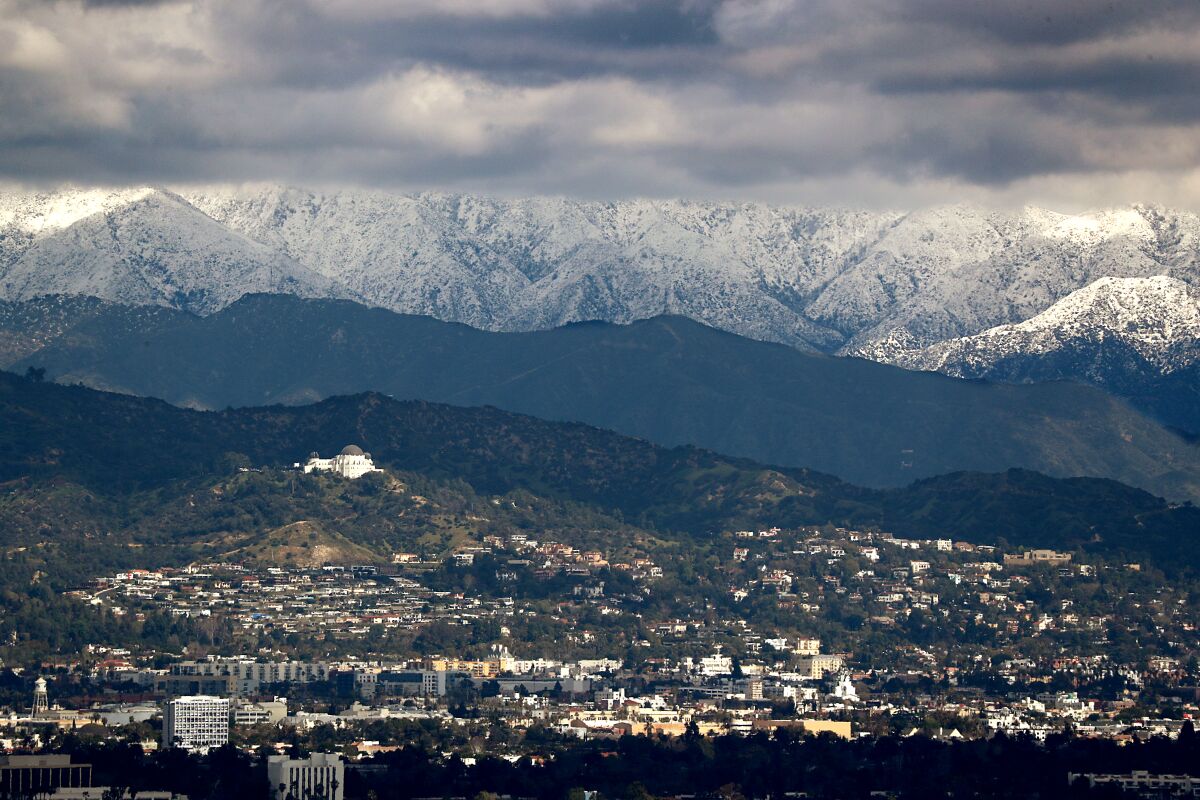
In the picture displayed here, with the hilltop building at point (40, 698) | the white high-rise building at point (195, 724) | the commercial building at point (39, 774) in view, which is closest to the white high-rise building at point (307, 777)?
the commercial building at point (39, 774)

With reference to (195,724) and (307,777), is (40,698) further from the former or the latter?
(307,777)

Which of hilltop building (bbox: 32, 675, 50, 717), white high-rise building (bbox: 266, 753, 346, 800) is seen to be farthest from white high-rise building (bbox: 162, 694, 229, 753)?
white high-rise building (bbox: 266, 753, 346, 800)

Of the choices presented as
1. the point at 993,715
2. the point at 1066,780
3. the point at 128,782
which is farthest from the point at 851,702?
the point at 128,782

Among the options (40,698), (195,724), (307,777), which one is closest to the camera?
(307,777)

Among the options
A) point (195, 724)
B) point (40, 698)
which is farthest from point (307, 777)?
point (40, 698)

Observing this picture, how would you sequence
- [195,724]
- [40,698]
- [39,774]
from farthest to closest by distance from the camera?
[40,698] → [195,724] → [39,774]

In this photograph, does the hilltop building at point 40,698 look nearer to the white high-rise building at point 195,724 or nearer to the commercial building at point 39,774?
the white high-rise building at point 195,724

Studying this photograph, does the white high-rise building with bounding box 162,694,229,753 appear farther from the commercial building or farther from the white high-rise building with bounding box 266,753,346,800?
the commercial building
